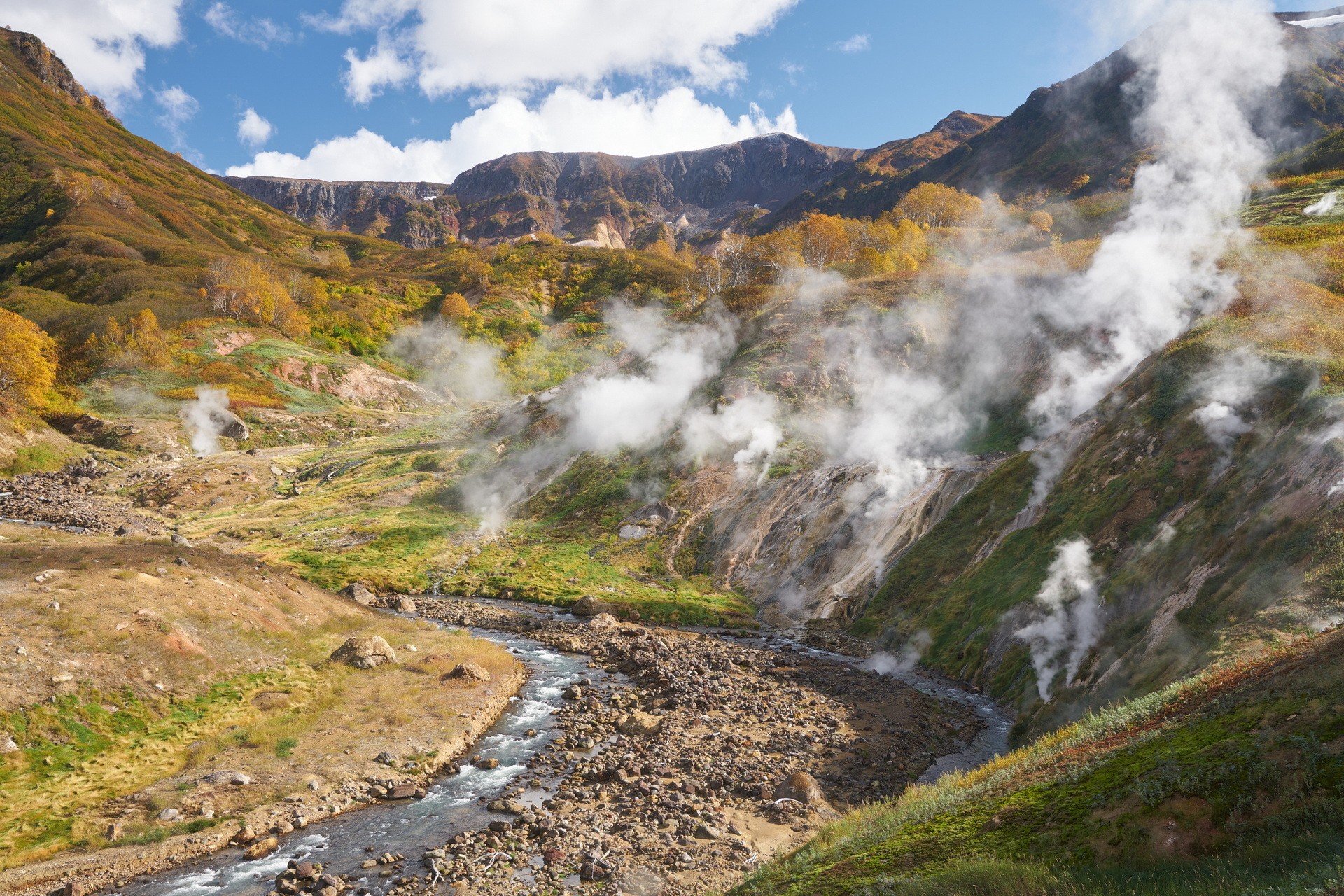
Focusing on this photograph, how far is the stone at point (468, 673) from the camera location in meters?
33.5

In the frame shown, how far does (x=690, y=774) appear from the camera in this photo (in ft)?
78.8

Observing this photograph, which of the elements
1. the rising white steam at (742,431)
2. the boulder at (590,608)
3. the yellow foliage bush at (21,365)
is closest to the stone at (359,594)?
the boulder at (590,608)

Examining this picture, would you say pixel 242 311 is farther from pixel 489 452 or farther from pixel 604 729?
pixel 604 729

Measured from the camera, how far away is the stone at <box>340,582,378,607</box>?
48.6 meters

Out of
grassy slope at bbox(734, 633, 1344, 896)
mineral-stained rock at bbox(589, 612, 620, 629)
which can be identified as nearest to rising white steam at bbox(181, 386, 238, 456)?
mineral-stained rock at bbox(589, 612, 620, 629)

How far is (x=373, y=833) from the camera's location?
2044cm

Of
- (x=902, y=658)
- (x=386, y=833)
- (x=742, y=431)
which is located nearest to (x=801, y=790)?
(x=386, y=833)

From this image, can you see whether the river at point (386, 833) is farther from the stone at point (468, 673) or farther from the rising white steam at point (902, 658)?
the rising white steam at point (902, 658)

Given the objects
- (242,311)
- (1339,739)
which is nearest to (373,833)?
(1339,739)

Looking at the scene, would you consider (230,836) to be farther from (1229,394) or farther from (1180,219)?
(1180,219)

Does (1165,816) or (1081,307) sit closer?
(1165,816)

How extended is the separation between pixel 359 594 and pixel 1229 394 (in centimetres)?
5649

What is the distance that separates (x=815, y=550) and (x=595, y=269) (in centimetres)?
15108

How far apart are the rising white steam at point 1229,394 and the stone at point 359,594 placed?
5241 cm
